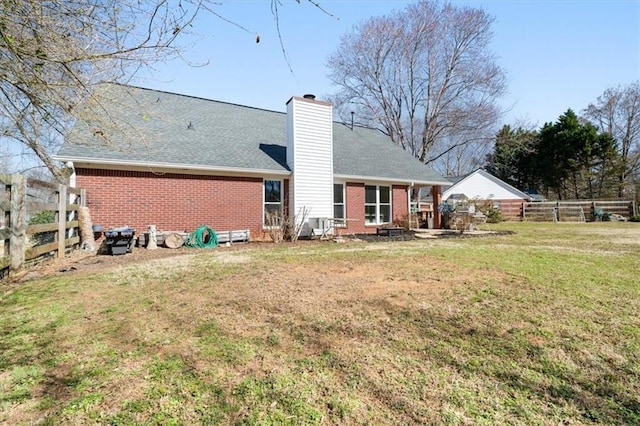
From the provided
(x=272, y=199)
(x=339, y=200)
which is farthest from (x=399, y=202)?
(x=272, y=199)

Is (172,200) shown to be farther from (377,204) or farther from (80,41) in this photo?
(377,204)

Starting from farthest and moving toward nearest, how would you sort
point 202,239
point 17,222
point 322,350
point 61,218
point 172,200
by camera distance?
point 172,200
point 202,239
point 61,218
point 17,222
point 322,350

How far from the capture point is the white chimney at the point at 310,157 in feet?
39.7

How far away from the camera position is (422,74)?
25.8 meters

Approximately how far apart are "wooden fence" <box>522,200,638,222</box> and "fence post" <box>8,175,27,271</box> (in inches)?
1159

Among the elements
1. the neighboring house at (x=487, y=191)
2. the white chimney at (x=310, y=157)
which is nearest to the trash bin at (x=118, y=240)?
the white chimney at (x=310, y=157)

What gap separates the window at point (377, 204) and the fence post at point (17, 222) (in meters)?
11.3

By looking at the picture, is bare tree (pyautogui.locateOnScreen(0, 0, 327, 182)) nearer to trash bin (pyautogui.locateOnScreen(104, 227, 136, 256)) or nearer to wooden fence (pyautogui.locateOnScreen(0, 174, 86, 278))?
wooden fence (pyautogui.locateOnScreen(0, 174, 86, 278))

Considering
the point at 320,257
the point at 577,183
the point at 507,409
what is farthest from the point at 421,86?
the point at 507,409

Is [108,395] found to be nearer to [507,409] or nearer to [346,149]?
[507,409]

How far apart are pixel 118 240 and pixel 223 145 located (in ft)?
16.6

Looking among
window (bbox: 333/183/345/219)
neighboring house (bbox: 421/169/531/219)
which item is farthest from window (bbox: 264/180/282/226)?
neighboring house (bbox: 421/169/531/219)

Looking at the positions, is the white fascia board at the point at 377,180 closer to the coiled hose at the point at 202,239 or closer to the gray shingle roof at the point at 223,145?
the gray shingle roof at the point at 223,145

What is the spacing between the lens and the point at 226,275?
5656 millimetres
